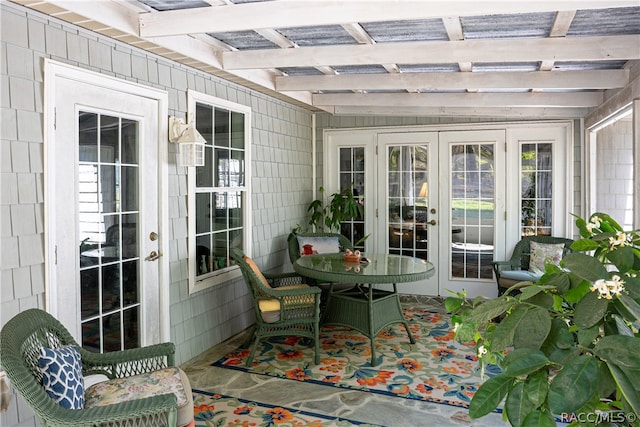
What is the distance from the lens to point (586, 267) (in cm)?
111

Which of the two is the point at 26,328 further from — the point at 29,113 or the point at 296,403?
the point at 296,403

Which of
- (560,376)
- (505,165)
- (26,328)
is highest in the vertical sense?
(505,165)

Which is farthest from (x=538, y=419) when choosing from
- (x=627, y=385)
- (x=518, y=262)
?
(x=518, y=262)

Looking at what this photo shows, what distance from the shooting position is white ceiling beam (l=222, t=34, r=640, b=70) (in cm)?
334

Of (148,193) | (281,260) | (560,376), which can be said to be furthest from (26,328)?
(281,260)

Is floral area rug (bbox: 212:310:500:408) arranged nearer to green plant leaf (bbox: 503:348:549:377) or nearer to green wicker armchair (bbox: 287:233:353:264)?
green wicker armchair (bbox: 287:233:353:264)

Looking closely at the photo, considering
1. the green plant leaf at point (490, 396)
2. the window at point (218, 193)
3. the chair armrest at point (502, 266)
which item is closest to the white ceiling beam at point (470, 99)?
the window at point (218, 193)

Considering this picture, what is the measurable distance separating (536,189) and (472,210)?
800 mm

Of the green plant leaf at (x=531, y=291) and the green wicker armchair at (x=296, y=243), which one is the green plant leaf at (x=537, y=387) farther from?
the green wicker armchair at (x=296, y=243)

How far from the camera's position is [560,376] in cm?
97

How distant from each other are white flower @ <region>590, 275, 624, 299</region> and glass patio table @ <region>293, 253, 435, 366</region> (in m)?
3.09

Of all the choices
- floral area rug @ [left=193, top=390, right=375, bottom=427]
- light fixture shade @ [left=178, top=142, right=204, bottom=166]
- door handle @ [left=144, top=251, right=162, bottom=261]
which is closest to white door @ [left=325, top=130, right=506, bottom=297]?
light fixture shade @ [left=178, top=142, right=204, bottom=166]

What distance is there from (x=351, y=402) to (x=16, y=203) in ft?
8.17

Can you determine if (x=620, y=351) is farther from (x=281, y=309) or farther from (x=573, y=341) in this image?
(x=281, y=309)
